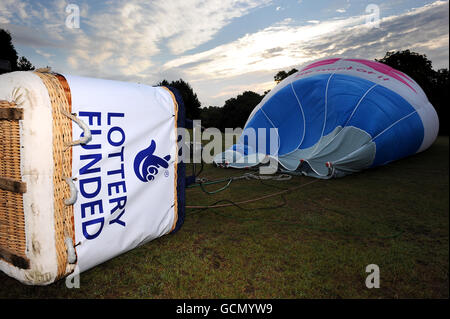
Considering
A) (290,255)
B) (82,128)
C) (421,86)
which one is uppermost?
(421,86)

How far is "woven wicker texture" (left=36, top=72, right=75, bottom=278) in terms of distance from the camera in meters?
1.47

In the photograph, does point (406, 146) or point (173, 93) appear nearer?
point (173, 93)

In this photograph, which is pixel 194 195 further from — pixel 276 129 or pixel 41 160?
pixel 276 129

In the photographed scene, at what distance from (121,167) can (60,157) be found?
430mm

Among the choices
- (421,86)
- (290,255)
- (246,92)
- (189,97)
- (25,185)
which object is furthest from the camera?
(189,97)

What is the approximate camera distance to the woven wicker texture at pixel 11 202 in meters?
1.47

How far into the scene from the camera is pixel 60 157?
1491 millimetres

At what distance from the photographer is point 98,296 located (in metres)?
1.58

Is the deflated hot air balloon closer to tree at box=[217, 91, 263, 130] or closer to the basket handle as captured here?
the basket handle

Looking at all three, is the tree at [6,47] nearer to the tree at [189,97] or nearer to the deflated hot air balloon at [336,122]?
the deflated hot air balloon at [336,122]

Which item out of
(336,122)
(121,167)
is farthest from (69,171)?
(336,122)

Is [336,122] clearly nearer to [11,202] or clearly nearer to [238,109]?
[11,202]
